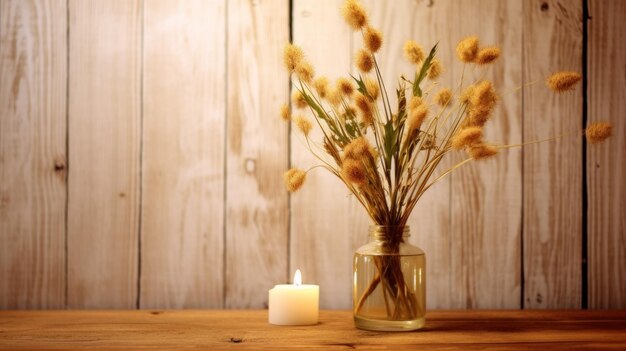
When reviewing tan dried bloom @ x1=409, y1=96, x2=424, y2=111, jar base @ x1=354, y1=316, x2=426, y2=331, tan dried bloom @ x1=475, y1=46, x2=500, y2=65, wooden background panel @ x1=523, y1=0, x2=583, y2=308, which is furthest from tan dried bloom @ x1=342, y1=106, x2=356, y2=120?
wooden background panel @ x1=523, y1=0, x2=583, y2=308

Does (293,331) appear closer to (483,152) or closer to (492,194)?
(483,152)

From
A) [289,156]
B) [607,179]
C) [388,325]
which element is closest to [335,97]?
[289,156]

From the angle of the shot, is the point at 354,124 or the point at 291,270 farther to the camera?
the point at 291,270

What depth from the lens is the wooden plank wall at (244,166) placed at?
1.21 m

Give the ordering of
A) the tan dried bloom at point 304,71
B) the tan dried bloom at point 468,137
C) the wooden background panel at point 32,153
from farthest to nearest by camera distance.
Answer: the wooden background panel at point 32,153, the tan dried bloom at point 304,71, the tan dried bloom at point 468,137

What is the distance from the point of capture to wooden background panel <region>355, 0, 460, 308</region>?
121cm

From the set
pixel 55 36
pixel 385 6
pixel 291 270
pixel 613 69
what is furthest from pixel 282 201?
pixel 613 69

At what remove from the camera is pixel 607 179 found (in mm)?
1220

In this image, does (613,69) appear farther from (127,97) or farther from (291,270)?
(127,97)

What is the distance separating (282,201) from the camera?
1.21 metres

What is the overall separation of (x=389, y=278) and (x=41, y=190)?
732 millimetres

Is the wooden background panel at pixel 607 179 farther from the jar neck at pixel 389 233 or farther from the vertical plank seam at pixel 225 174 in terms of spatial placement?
the vertical plank seam at pixel 225 174

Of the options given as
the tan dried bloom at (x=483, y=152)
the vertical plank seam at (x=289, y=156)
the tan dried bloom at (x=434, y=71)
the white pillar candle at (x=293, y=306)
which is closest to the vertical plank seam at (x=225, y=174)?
the vertical plank seam at (x=289, y=156)

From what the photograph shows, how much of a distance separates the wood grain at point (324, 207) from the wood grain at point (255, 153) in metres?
0.03
